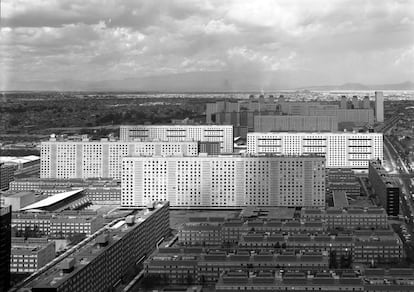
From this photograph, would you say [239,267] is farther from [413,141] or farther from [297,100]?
[297,100]

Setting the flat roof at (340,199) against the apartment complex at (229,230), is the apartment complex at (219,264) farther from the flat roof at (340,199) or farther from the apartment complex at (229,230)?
the flat roof at (340,199)

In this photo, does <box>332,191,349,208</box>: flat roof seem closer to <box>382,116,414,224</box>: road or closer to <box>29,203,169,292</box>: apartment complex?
<box>382,116,414,224</box>: road

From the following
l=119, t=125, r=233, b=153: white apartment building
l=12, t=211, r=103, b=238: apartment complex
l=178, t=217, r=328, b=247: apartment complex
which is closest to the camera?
l=178, t=217, r=328, b=247: apartment complex

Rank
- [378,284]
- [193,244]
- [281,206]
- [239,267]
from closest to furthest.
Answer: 1. [378,284]
2. [239,267]
3. [193,244]
4. [281,206]

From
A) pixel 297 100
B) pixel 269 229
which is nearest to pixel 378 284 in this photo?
pixel 269 229

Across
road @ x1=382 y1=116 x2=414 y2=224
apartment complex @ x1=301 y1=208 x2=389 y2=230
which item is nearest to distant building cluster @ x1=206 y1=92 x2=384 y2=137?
road @ x1=382 y1=116 x2=414 y2=224
